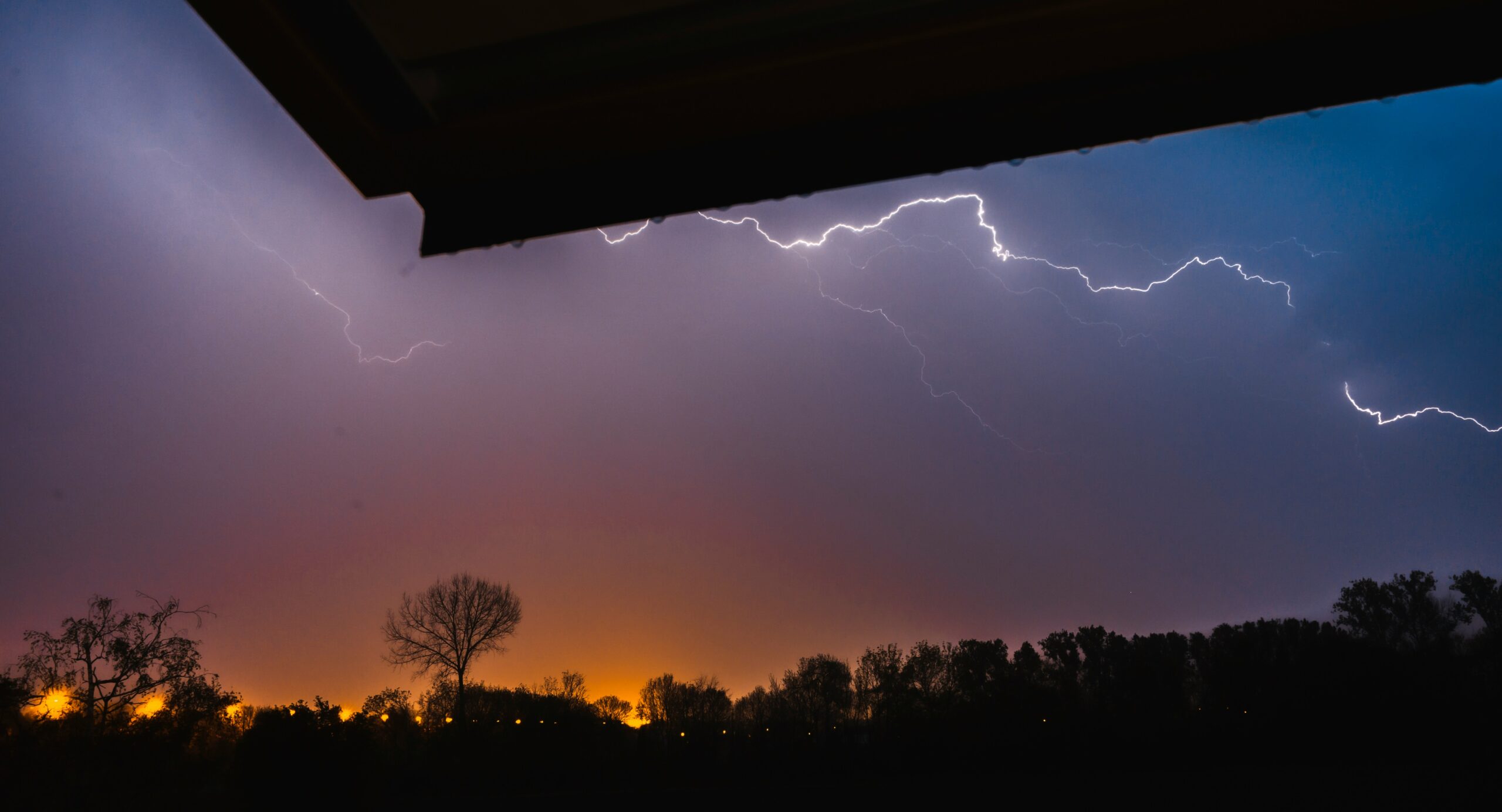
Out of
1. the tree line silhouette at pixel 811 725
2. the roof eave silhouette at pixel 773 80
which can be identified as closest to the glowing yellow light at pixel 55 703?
the tree line silhouette at pixel 811 725

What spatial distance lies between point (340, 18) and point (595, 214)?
0.53 meters

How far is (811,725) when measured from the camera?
26.6 m

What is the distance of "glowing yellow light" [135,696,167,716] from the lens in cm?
1073

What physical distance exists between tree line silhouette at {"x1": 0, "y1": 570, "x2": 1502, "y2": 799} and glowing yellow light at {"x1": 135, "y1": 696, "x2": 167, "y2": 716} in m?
0.05

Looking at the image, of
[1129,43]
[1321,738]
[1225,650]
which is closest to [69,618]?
[1129,43]

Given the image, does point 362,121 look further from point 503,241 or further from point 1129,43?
point 1129,43

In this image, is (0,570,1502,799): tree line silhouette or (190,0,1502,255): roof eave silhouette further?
(0,570,1502,799): tree line silhouette

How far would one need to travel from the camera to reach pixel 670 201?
4.60 feet

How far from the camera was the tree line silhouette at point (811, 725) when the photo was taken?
10594mm

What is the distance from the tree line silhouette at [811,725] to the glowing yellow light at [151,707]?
5cm

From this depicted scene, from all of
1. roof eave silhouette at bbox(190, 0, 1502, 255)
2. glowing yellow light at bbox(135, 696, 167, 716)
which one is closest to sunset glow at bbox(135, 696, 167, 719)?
glowing yellow light at bbox(135, 696, 167, 716)

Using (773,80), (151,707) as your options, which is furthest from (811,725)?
(773,80)

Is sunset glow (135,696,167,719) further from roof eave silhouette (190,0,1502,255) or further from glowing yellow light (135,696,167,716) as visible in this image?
roof eave silhouette (190,0,1502,255)

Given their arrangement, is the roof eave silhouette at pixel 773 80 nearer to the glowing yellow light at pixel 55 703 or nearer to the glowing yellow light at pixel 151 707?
the glowing yellow light at pixel 55 703
